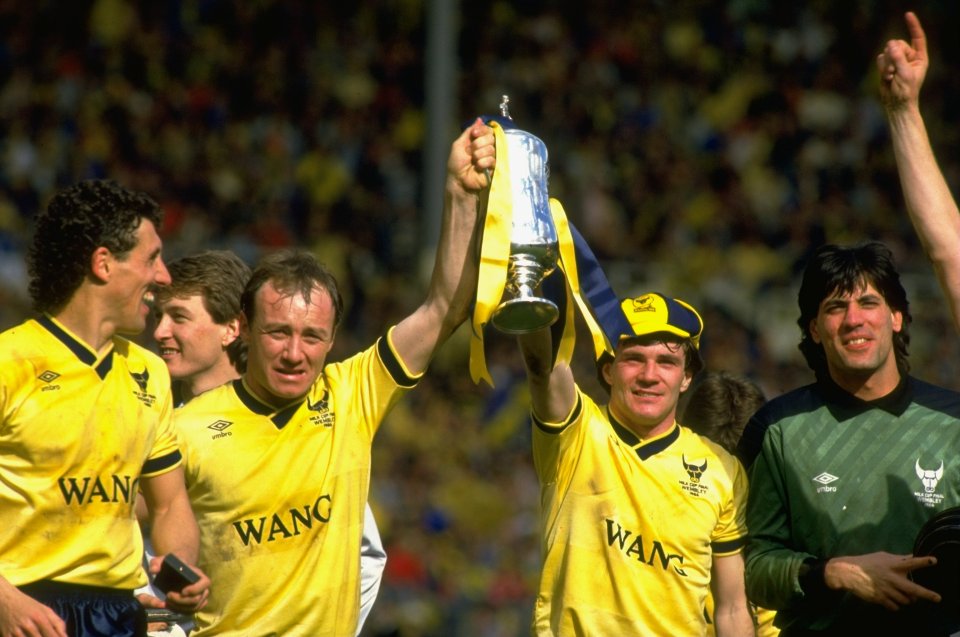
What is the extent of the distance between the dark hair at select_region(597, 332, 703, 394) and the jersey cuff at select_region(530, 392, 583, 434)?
0.69ft

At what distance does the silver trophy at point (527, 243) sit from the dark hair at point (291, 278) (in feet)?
2.60

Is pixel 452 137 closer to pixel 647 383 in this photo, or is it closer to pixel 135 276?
pixel 647 383

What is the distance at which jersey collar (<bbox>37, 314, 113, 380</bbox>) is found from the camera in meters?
4.90

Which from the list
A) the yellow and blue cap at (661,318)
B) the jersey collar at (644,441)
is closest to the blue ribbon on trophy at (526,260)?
the yellow and blue cap at (661,318)

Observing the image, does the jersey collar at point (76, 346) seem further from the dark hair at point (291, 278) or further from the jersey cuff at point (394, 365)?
the jersey cuff at point (394, 365)

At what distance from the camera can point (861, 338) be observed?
203 inches

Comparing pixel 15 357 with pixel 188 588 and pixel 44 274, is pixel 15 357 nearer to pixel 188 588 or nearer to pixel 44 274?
pixel 44 274

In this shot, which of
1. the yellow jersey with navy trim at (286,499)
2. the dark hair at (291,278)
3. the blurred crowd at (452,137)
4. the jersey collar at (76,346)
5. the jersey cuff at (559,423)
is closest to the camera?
the jersey collar at (76,346)

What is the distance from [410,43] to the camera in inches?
656

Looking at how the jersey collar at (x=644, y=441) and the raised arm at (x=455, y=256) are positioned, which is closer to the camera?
the raised arm at (x=455, y=256)

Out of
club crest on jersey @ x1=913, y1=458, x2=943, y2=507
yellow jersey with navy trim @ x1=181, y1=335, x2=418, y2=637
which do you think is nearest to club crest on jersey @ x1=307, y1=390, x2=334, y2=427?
yellow jersey with navy trim @ x1=181, y1=335, x2=418, y2=637

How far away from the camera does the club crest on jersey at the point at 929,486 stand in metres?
5.09

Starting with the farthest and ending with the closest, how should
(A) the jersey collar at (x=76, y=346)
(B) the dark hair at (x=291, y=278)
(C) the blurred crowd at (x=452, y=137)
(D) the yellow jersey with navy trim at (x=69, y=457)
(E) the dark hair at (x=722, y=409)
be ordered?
(C) the blurred crowd at (x=452, y=137)
(E) the dark hair at (x=722, y=409)
(B) the dark hair at (x=291, y=278)
(A) the jersey collar at (x=76, y=346)
(D) the yellow jersey with navy trim at (x=69, y=457)

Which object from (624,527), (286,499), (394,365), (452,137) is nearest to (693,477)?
(624,527)
